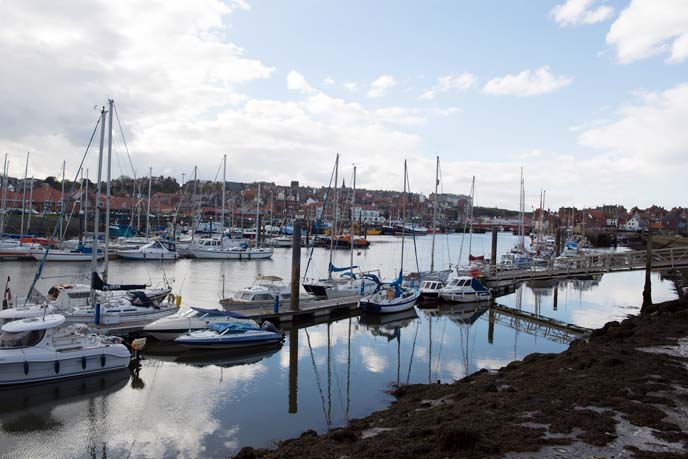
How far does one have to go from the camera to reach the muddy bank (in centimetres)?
962

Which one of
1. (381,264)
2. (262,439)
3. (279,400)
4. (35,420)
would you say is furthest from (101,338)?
(381,264)

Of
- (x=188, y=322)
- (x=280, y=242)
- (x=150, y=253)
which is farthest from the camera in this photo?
(x=280, y=242)

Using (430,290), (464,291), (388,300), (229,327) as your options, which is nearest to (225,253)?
(430,290)

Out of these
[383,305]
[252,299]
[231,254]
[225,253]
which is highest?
Result: [225,253]

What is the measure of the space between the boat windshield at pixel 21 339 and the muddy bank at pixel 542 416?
377 inches

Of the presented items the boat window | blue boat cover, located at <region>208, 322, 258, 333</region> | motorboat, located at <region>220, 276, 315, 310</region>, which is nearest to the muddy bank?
blue boat cover, located at <region>208, 322, 258, 333</region>

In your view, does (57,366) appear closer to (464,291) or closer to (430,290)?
(430,290)

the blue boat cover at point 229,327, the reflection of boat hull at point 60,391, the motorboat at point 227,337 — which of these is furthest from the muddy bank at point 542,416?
the blue boat cover at point 229,327

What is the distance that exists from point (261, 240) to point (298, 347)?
65.5 meters

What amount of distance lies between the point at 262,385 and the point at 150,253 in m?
44.2

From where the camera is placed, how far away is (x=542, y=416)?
1138 cm

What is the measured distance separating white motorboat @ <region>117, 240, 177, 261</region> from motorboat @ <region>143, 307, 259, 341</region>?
35.6 metres

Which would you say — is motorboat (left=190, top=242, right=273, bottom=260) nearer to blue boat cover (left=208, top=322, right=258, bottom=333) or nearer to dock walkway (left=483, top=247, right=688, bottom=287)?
dock walkway (left=483, top=247, right=688, bottom=287)

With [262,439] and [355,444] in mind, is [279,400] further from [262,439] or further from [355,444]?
[355,444]
